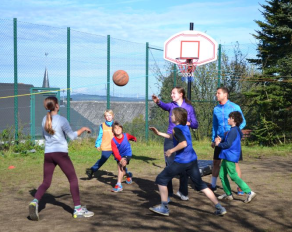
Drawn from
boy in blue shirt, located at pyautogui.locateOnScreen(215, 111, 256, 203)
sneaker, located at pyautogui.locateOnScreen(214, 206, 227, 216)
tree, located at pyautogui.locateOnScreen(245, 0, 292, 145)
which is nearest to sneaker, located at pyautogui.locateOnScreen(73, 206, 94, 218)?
sneaker, located at pyautogui.locateOnScreen(214, 206, 227, 216)

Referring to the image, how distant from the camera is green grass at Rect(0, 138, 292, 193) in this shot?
9.36 metres

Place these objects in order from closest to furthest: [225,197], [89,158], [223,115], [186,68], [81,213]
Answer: [81,213] → [225,197] → [223,115] → [89,158] → [186,68]

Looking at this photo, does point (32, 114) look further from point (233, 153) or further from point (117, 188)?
point (233, 153)

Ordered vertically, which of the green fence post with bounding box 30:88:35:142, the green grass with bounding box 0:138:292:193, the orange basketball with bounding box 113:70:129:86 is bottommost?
the green grass with bounding box 0:138:292:193

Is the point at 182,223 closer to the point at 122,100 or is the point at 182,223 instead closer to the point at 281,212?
the point at 281,212

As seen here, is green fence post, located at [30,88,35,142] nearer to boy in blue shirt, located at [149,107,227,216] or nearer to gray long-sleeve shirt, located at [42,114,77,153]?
gray long-sleeve shirt, located at [42,114,77,153]

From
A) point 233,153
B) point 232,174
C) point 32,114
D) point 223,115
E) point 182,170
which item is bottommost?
point 232,174

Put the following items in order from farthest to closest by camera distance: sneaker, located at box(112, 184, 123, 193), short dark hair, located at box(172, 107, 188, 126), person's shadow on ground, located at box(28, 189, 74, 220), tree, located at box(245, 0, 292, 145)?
tree, located at box(245, 0, 292, 145)
sneaker, located at box(112, 184, 123, 193)
person's shadow on ground, located at box(28, 189, 74, 220)
short dark hair, located at box(172, 107, 188, 126)

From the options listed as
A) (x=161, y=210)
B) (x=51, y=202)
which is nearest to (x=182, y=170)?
(x=161, y=210)

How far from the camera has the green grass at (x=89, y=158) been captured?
9.36 m

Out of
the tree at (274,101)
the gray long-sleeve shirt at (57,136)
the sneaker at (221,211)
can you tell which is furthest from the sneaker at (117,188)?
the tree at (274,101)

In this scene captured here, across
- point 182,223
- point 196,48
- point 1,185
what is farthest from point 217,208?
point 196,48

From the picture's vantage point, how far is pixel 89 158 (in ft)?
38.7

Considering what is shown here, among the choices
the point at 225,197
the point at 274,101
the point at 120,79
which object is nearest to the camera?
the point at 225,197
